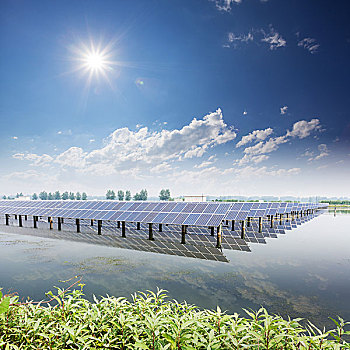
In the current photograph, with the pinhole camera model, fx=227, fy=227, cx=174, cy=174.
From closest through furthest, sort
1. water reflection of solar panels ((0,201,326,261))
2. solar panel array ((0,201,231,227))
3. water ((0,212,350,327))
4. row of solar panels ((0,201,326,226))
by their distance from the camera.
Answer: water ((0,212,350,327)), water reflection of solar panels ((0,201,326,261)), solar panel array ((0,201,231,227)), row of solar panels ((0,201,326,226))

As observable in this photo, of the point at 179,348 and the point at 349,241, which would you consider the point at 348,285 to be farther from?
the point at 349,241

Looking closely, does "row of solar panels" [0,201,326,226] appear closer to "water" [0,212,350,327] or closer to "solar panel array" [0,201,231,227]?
"solar panel array" [0,201,231,227]

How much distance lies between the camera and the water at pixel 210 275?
7849mm

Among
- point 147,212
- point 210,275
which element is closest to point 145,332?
point 210,275

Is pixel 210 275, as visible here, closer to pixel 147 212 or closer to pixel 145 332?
pixel 145 332

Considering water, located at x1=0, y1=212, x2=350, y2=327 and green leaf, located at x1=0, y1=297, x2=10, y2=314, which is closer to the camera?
green leaf, located at x1=0, y1=297, x2=10, y2=314

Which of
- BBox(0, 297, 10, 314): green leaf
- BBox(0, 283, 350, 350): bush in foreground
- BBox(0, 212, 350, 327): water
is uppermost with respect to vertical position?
BBox(0, 297, 10, 314): green leaf

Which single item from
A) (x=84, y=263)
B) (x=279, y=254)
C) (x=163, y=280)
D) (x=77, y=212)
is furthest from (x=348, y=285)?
(x=77, y=212)

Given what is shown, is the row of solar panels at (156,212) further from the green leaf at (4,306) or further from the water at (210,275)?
the green leaf at (4,306)

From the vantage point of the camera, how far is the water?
7849mm

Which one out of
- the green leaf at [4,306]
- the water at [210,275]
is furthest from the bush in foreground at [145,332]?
the water at [210,275]

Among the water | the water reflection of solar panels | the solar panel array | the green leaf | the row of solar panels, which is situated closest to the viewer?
the green leaf

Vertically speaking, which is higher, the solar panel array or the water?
the solar panel array

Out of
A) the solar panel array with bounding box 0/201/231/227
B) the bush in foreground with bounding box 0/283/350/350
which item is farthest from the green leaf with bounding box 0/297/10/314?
the solar panel array with bounding box 0/201/231/227
